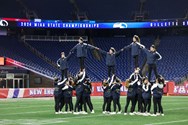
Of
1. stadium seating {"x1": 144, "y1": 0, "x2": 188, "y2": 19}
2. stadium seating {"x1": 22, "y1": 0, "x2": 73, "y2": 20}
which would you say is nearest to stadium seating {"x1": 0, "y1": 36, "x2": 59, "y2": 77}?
stadium seating {"x1": 22, "y1": 0, "x2": 73, "y2": 20}

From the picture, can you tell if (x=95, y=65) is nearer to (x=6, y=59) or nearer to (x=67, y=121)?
(x=6, y=59)

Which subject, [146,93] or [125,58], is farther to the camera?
[125,58]

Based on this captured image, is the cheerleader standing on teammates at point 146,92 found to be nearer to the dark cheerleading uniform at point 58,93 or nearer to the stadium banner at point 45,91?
the dark cheerleading uniform at point 58,93

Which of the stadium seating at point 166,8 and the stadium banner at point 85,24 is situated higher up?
the stadium seating at point 166,8

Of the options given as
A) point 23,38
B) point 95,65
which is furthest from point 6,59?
point 95,65

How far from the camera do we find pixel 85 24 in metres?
52.8

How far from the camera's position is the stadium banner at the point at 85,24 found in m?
50.9

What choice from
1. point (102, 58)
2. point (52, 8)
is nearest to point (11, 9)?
point (52, 8)

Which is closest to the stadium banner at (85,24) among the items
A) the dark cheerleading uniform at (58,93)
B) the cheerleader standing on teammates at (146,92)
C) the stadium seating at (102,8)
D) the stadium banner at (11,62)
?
the stadium seating at (102,8)

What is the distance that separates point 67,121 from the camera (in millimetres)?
17062

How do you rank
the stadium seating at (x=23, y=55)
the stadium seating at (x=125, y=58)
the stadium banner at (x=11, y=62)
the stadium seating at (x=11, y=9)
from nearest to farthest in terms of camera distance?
the stadium banner at (x=11, y=62) → the stadium seating at (x=23, y=55) → the stadium seating at (x=125, y=58) → the stadium seating at (x=11, y=9)

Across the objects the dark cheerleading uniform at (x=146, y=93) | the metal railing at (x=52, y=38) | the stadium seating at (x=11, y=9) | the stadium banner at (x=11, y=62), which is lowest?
the dark cheerleading uniform at (x=146, y=93)

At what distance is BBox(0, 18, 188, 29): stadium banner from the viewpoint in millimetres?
50938

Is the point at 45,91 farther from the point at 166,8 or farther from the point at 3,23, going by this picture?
the point at 166,8
